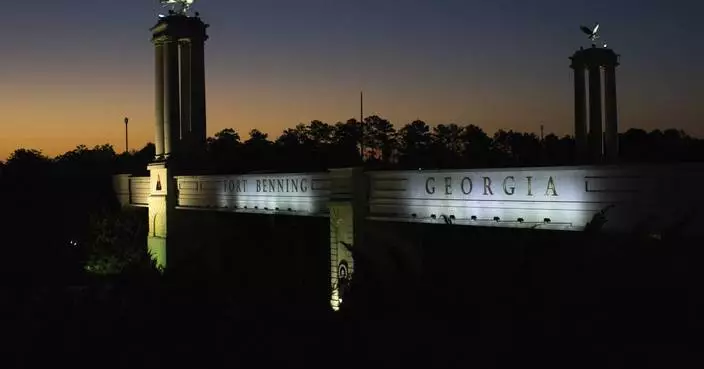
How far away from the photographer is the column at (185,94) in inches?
1250

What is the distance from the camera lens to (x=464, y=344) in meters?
9.16

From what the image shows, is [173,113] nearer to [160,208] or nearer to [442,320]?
[160,208]

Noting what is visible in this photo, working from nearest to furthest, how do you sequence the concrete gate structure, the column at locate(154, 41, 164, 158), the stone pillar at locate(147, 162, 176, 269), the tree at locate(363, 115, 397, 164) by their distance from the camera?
the concrete gate structure, the stone pillar at locate(147, 162, 176, 269), the column at locate(154, 41, 164, 158), the tree at locate(363, 115, 397, 164)

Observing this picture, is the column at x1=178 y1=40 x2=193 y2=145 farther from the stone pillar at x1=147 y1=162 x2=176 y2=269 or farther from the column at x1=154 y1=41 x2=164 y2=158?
the stone pillar at x1=147 y1=162 x2=176 y2=269

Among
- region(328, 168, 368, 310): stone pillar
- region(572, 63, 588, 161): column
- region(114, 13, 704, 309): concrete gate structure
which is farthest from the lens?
region(572, 63, 588, 161): column

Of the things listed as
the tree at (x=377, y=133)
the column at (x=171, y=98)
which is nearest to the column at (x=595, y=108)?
the column at (x=171, y=98)

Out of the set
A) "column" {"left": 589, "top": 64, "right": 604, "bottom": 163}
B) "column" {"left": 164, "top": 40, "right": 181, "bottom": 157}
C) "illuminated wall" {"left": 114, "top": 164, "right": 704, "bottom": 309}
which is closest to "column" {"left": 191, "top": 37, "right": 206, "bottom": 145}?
"column" {"left": 164, "top": 40, "right": 181, "bottom": 157}

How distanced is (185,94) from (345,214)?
47.1 ft

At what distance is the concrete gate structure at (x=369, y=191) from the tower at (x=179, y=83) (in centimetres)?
4

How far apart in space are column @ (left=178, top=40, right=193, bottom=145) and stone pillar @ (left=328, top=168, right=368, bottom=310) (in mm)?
12990

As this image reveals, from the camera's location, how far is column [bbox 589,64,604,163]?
32062 millimetres

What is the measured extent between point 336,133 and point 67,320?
74.7 m

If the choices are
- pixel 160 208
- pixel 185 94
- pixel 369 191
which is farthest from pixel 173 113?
pixel 369 191

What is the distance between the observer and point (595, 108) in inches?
1273
